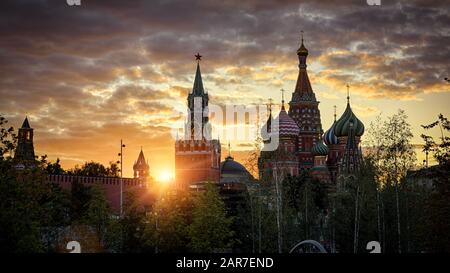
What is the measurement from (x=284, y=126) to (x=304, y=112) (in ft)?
47.3

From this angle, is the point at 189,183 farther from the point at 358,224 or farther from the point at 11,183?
the point at 11,183

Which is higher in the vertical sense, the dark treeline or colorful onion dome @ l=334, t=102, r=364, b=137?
colorful onion dome @ l=334, t=102, r=364, b=137

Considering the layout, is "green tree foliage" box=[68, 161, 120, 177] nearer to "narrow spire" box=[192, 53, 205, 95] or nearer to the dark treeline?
"narrow spire" box=[192, 53, 205, 95]

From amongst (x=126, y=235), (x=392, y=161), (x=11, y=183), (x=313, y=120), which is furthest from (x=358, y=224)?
(x=313, y=120)

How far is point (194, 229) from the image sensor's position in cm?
4662

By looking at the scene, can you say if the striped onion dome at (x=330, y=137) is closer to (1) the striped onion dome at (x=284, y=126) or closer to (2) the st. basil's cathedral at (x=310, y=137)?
(2) the st. basil's cathedral at (x=310, y=137)

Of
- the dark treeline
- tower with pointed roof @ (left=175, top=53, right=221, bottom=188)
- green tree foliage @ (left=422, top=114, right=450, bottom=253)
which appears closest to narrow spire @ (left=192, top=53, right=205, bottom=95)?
tower with pointed roof @ (left=175, top=53, right=221, bottom=188)

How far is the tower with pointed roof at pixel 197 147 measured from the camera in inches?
4107

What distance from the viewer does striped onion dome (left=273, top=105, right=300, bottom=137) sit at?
105375mm

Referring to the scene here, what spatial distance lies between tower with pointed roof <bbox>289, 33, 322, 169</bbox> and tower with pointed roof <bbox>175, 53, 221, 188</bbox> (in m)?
15.4

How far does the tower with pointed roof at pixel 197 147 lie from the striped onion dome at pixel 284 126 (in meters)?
9.95

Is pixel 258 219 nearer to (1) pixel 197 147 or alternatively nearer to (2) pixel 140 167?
(1) pixel 197 147

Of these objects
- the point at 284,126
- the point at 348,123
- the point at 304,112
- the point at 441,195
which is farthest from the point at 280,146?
the point at 441,195
